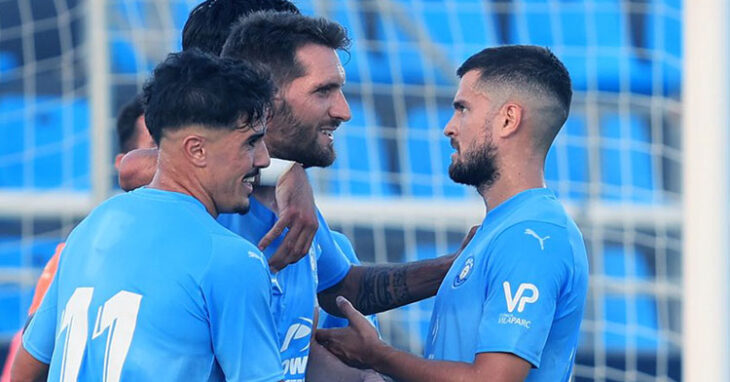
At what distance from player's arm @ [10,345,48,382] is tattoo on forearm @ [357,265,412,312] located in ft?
3.42

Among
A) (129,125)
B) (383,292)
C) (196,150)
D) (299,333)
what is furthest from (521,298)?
(129,125)

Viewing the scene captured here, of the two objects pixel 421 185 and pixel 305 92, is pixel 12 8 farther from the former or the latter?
pixel 305 92

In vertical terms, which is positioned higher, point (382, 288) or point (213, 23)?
point (213, 23)

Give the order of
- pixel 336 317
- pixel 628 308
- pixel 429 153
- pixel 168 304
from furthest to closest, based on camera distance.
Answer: pixel 628 308 → pixel 429 153 → pixel 336 317 → pixel 168 304

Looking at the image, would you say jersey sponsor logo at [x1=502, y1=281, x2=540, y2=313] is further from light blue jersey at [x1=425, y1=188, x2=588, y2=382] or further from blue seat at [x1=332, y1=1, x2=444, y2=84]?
blue seat at [x1=332, y1=1, x2=444, y2=84]

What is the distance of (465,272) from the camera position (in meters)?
2.88

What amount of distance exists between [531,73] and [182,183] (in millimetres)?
1027

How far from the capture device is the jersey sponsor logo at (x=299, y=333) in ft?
9.03

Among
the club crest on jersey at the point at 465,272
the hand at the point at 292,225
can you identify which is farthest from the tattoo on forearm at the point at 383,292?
the hand at the point at 292,225

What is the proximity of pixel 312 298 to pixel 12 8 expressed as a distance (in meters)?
7.03

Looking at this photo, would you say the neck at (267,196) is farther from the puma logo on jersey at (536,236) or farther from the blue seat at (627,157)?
the blue seat at (627,157)

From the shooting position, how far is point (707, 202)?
405 cm

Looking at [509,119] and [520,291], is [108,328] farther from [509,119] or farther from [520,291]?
[509,119]

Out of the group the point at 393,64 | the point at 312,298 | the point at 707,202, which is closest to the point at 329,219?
the point at 393,64
